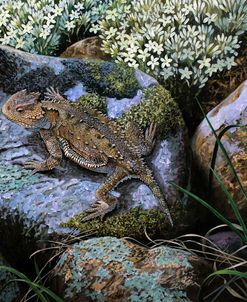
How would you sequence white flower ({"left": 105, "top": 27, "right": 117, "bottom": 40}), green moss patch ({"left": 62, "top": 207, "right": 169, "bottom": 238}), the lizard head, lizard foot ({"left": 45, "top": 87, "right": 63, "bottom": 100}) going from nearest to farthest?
green moss patch ({"left": 62, "top": 207, "right": 169, "bottom": 238}), the lizard head, lizard foot ({"left": 45, "top": 87, "right": 63, "bottom": 100}), white flower ({"left": 105, "top": 27, "right": 117, "bottom": 40})

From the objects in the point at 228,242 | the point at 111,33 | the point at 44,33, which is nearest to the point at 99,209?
the point at 228,242

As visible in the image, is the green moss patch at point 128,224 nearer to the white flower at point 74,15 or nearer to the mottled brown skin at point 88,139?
the mottled brown skin at point 88,139

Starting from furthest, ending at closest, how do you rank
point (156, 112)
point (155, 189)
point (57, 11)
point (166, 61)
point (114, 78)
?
point (57, 11)
point (166, 61)
point (114, 78)
point (156, 112)
point (155, 189)

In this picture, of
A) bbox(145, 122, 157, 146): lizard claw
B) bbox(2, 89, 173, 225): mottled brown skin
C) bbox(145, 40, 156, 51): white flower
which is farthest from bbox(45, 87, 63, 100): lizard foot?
bbox(145, 40, 156, 51): white flower

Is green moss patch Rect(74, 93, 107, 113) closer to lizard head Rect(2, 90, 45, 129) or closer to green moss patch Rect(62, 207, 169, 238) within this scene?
lizard head Rect(2, 90, 45, 129)

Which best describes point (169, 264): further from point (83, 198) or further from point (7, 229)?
point (7, 229)

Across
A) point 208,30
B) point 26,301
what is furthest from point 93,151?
point 208,30

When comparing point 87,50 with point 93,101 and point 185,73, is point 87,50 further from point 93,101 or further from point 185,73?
point 93,101
